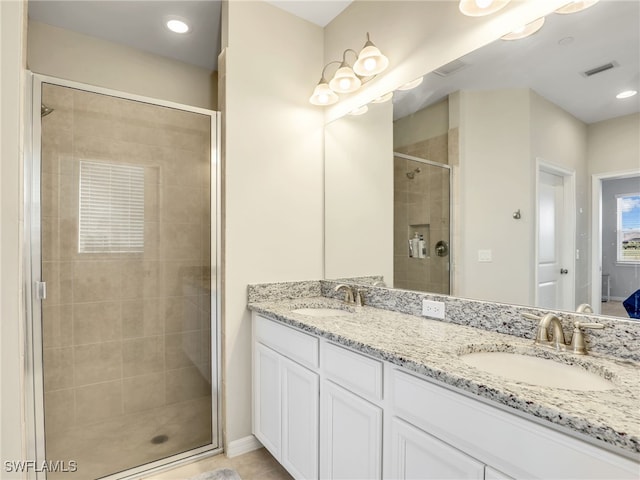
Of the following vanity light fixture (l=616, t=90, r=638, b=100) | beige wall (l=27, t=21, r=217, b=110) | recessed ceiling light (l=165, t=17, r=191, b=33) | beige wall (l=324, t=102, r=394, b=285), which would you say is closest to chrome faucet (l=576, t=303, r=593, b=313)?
vanity light fixture (l=616, t=90, r=638, b=100)

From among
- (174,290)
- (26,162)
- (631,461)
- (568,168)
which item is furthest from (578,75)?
(26,162)

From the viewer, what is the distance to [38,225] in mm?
1697

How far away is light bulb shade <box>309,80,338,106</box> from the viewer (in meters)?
2.20

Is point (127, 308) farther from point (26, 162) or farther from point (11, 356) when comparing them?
point (26, 162)

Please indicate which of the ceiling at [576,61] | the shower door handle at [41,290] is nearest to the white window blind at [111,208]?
the shower door handle at [41,290]

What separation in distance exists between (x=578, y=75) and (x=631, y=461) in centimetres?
126

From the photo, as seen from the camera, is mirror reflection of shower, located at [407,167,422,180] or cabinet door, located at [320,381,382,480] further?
mirror reflection of shower, located at [407,167,422,180]

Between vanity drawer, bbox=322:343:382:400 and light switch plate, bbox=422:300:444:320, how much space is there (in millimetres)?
537

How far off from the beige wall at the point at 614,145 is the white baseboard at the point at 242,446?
2.20 metres

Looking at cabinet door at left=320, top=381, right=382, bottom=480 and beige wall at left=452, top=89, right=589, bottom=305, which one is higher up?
beige wall at left=452, top=89, right=589, bottom=305

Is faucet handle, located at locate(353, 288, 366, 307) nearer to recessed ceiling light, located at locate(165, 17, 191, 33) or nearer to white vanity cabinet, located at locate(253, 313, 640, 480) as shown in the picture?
white vanity cabinet, located at locate(253, 313, 640, 480)

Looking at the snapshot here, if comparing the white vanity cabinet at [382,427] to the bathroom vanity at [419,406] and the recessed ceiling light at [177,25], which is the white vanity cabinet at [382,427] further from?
the recessed ceiling light at [177,25]

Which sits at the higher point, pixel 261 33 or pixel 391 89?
pixel 261 33

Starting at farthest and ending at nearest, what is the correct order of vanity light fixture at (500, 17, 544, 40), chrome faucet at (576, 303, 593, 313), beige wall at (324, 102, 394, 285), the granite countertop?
beige wall at (324, 102, 394, 285)
vanity light fixture at (500, 17, 544, 40)
chrome faucet at (576, 303, 593, 313)
the granite countertop
